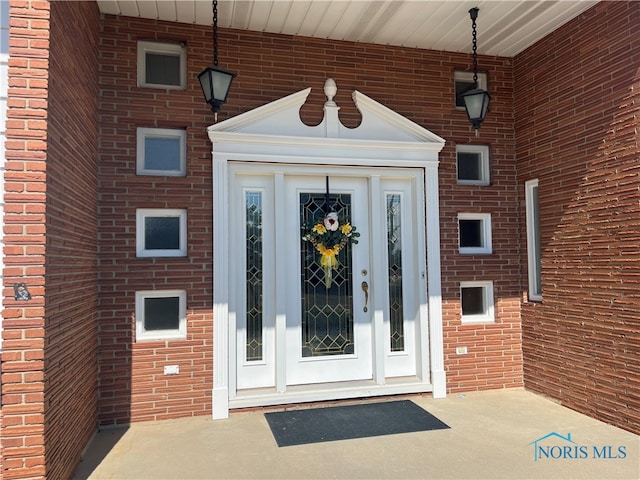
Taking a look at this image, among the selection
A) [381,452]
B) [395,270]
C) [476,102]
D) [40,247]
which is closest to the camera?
[40,247]

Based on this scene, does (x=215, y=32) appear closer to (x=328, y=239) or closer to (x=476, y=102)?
(x=328, y=239)

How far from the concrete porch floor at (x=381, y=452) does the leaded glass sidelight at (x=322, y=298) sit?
34.6 inches

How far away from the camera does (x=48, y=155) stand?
258 centimetres

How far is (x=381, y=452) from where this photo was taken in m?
A: 3.19

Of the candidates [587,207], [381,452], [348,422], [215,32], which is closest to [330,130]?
[215,32]

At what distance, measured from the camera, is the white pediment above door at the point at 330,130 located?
4059 millimetres

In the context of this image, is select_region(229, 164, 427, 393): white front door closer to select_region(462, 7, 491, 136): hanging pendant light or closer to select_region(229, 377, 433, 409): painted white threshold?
select_region(229, 377, 433, 409): painted white threshold

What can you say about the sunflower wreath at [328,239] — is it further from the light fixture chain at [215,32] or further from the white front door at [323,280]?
the light fixture chain at [215,32]

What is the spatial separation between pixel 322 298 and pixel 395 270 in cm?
81

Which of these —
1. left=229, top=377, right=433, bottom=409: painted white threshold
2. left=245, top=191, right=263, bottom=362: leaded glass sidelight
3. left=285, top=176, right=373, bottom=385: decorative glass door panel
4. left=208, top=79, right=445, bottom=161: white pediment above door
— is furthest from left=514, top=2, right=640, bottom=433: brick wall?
left=245, top=191, right=263, bottom=362: leaded glass sidelight

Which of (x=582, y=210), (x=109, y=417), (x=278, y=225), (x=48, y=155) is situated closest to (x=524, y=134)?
(x=582, y=210)

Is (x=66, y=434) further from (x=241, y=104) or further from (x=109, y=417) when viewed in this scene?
(x=241, y=104)

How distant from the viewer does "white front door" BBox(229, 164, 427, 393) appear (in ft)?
13.6

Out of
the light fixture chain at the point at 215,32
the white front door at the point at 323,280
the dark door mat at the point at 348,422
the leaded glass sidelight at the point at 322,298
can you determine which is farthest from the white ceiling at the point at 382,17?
the dark door mat at the point at 348,422
